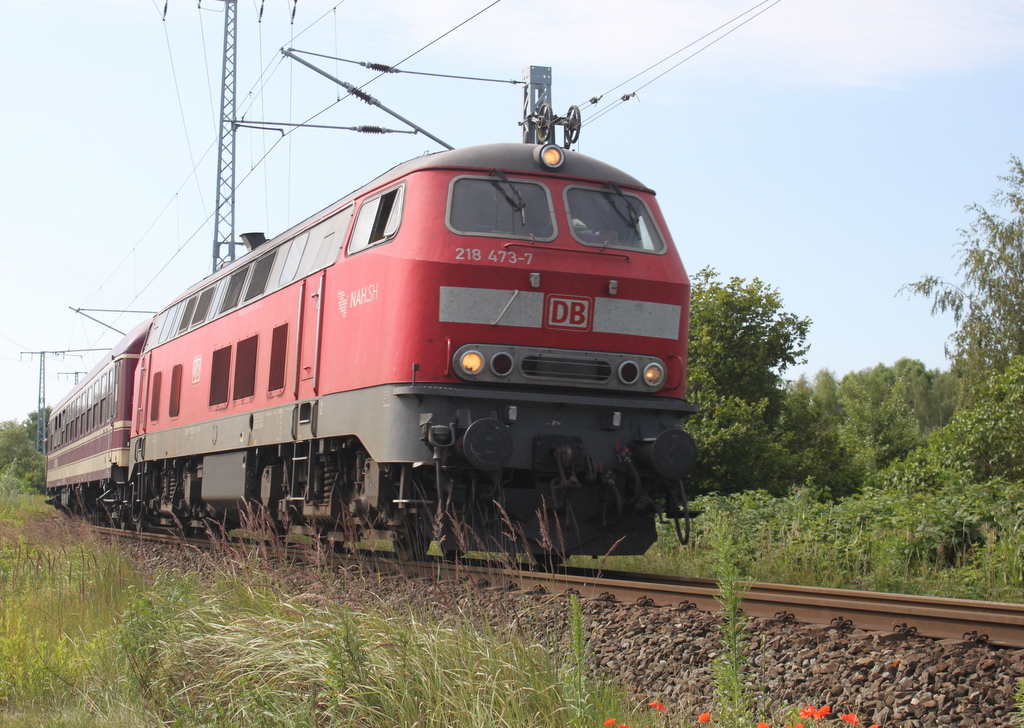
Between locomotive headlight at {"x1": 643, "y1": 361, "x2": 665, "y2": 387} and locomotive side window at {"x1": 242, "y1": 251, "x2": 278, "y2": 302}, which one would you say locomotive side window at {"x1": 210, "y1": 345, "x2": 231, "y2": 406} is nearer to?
locomotive side window at {"x1": 242, "y1": 251, "x2": 278, "y2": 302}

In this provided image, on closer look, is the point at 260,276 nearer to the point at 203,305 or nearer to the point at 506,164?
the point at 203,305

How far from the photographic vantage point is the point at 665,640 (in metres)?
5.57

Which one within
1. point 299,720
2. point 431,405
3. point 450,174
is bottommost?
point 299,720

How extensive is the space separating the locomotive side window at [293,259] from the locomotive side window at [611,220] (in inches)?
126

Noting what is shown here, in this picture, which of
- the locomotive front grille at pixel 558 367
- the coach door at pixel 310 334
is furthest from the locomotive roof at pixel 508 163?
the locomotive front grille at pixel 558 367

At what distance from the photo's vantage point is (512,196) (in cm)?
890

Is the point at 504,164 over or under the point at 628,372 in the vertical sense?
over

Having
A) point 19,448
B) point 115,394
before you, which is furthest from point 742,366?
point 19,448

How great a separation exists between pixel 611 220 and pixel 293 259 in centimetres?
366

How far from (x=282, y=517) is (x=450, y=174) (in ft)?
13.2

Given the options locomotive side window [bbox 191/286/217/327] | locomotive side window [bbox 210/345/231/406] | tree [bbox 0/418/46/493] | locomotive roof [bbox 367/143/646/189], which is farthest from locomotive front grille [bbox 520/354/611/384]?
tree [bbox 0/418/46/493]

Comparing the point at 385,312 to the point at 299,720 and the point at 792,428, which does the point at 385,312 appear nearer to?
the point at 299,720

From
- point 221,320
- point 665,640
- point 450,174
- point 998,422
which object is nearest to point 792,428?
point 998,422

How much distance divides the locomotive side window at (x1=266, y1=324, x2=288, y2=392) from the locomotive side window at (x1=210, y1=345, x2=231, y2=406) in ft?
5.83
